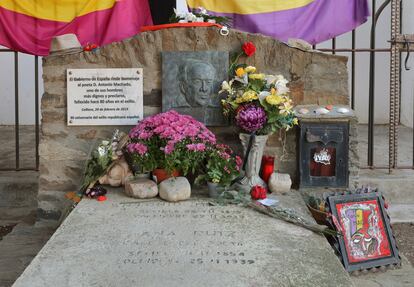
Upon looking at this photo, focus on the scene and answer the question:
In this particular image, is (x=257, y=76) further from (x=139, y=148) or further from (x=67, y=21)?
(x=67, y=21)

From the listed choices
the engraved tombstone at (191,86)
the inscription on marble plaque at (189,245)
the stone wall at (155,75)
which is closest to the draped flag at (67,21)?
the stone wall at (155,75)

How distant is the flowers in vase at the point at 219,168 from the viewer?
3.96m

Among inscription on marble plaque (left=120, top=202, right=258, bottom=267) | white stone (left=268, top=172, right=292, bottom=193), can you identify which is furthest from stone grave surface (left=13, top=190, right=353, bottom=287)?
white stone (left=268, top=172, right=292, bottom=193)

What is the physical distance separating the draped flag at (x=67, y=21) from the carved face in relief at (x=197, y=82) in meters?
1.24

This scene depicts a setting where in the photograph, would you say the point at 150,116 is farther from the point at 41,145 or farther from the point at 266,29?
the point at 266,29

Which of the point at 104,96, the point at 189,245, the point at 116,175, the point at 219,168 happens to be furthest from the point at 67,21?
the point at 189,245

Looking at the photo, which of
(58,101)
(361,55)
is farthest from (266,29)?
(361,55)

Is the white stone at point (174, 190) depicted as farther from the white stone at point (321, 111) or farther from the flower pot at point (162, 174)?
the white stone at point (321, 111)

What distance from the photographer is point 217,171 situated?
3.96 metres

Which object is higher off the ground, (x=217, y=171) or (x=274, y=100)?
(x=274, y=100)

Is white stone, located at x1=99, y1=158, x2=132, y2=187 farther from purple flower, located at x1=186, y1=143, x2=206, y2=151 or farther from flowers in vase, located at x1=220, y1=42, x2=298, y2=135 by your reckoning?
flowers in vase, located at x1=220, y1=42, x2=298, y2=135


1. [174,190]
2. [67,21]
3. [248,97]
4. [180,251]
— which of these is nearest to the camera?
[180,251]

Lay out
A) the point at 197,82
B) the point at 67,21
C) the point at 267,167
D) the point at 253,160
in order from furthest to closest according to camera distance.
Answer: the point at 67,21 < the point at 197,82 < the point at 267,167 < the point at 253,160

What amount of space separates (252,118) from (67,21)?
240 cm
